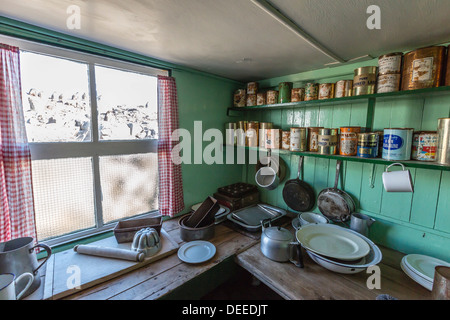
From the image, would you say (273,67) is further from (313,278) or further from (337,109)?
(313,278)

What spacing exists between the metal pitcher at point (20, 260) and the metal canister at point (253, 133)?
1.46m

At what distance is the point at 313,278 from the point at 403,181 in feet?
2.08

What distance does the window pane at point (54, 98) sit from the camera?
105 centimetres

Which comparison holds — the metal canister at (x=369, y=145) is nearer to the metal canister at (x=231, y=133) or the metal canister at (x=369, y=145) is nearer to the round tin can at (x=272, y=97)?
the round tin can at (x=272, y=97)

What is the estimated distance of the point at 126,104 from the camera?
1.39 metres

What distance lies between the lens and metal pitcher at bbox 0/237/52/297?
2.75 feet

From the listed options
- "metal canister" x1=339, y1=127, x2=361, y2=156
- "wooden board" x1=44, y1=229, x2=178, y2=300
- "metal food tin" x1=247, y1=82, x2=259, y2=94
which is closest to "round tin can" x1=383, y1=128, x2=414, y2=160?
"metal canister" x1=339, y1=127, x2=361, y2=156

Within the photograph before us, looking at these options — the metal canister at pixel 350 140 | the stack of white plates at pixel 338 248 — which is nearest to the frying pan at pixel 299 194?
the stack of white plates at pixel 338 248

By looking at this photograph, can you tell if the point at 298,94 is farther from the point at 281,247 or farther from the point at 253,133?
the point at 281,247

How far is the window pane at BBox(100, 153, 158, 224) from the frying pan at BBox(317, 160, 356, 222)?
130cm

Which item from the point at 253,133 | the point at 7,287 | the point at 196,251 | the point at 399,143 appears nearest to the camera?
the point at 7,287

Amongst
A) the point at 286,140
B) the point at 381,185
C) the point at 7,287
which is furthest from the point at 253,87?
the point at 7,287

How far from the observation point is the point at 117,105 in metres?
1.35

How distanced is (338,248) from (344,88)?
940 mm
